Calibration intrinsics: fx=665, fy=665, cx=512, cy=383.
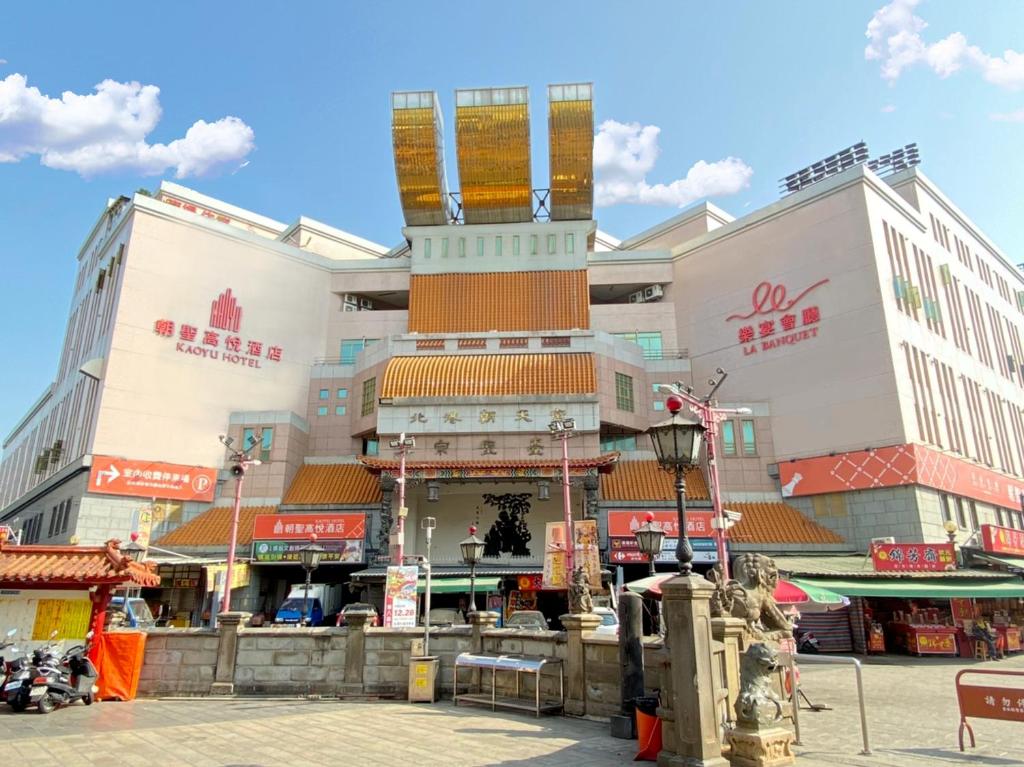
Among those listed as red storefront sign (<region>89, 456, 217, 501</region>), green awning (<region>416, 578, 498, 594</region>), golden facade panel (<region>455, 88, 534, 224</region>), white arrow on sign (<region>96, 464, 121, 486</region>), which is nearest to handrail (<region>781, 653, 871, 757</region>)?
green awning (<region>416, 578, 498, 594</region>)

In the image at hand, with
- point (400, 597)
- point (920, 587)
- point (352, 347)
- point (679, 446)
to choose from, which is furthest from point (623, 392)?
point (679, 446)

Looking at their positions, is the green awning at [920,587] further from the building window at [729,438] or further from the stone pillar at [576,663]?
the stone pillar at [576,663]

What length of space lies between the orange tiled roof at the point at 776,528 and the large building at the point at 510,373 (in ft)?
0.40

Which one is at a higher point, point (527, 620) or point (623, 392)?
point (623, 392)

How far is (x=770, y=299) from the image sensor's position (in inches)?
1234

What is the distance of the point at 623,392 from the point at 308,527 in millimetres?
15510

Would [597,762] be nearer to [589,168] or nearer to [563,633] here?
[563,633]

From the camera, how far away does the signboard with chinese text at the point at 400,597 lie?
17391 millimetres

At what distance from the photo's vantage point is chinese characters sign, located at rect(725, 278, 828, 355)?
29734 millimetres

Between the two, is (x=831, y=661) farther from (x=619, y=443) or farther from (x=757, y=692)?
(x=619, y=443)

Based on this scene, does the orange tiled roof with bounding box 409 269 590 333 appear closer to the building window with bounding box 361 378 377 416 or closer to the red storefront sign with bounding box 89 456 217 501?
the building window with bounding box 361 378 377 416

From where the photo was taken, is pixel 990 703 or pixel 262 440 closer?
pixel 990 703

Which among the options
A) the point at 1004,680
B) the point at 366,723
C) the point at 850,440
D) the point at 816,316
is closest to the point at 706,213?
the point at 816,316

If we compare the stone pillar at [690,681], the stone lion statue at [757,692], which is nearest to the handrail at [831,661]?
the stone lion statue at [757,692]
